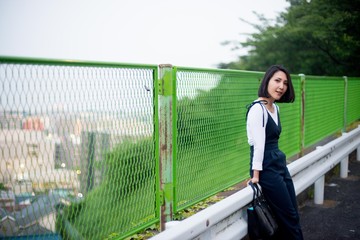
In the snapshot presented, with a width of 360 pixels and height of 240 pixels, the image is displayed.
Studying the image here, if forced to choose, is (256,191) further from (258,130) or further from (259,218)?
(258,130)

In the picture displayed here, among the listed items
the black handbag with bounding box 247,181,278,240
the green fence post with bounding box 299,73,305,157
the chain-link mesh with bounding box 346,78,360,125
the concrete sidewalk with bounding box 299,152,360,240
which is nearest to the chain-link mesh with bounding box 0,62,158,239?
the black handbag with bounding box 247,181,278,240

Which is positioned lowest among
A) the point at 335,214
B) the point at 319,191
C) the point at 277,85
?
the point at 335,214

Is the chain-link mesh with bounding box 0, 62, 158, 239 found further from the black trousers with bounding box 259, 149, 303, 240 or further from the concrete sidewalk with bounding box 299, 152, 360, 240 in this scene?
the concrete sidewalk with bounding box 299, 152, 360, 240

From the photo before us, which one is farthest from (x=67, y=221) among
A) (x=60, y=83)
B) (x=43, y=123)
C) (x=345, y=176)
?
(x=345, y=176)

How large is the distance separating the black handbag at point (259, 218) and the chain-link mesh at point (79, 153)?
840mm

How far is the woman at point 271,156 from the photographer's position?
320cm

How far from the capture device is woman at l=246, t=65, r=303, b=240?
3.20 m

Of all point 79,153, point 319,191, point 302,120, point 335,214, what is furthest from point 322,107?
point 79,153


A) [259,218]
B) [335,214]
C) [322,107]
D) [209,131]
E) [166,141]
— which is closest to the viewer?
[259,218]

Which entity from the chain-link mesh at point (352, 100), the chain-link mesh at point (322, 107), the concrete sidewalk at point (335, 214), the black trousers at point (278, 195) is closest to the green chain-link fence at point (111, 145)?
the black trousers at point (278, 195)

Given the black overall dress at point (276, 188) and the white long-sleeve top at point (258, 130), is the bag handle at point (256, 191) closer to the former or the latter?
the black overall dress at point (276, 188)

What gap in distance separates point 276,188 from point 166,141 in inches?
41.5

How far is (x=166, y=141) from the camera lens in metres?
3.26

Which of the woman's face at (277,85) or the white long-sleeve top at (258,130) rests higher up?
the woman's face at (277,85)
